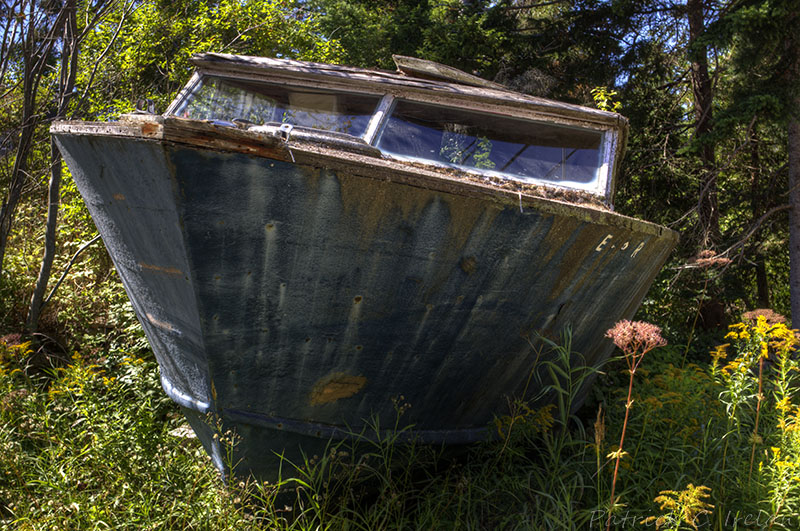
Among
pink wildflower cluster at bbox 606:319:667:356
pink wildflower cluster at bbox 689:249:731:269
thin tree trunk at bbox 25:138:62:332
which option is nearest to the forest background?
thin tree trunk at bbox 25:138:62:332

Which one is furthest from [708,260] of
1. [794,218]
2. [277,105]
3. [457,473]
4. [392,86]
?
[794,218]

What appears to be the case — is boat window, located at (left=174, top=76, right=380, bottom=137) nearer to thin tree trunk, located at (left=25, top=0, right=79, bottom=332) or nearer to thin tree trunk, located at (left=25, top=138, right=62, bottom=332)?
thin tree trunk, located at (left=25, top=0, right=79, bottom=332)

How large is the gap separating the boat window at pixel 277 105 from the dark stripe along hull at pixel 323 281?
115 centimetres

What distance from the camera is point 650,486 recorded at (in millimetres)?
3023

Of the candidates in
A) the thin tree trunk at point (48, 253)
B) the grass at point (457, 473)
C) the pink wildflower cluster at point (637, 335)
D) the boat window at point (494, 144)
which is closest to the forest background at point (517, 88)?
the thin tree trunk at point (48, 253)

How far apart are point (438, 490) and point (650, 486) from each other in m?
1.14

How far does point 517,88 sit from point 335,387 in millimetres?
8702

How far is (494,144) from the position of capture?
3.63m

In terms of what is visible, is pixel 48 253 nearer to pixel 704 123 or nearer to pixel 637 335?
pixel 637 335

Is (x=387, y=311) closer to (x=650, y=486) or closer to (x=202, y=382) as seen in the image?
(x=202, y=382)

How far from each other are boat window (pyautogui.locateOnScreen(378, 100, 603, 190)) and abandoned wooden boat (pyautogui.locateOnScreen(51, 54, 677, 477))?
0.01m

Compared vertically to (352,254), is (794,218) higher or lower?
lower

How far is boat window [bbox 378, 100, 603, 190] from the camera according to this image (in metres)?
3.50

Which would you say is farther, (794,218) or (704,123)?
(704,123)
